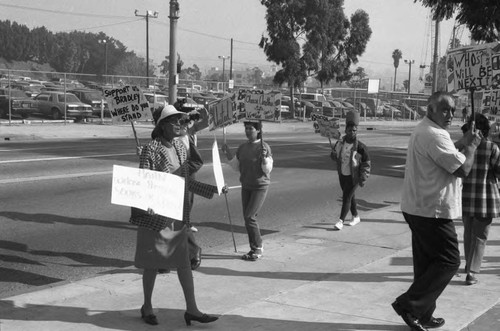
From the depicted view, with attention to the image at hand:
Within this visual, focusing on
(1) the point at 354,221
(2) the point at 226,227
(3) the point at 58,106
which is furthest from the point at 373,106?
(2) the point at 226,227

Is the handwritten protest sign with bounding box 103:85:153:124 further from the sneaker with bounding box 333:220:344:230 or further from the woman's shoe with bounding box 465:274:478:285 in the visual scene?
the woman's shoe with bounding box 465:274:478:285

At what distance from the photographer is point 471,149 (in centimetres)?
513

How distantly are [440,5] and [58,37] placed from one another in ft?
402

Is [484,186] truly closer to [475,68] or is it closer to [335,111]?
[475,68]

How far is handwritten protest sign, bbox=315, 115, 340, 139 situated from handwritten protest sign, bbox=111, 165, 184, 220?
5.50m

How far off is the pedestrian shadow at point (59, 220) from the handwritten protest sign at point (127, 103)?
1631 millimetres

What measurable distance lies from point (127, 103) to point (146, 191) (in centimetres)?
371

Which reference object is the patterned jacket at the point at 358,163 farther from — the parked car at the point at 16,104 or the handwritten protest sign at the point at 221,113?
the parked car at the point at 16,104

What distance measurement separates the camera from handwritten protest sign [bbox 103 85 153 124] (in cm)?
862

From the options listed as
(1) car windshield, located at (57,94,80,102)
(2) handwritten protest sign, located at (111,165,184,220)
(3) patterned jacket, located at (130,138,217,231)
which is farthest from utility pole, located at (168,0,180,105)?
(2) handwritten protest sign, located at (111,165,184,220)

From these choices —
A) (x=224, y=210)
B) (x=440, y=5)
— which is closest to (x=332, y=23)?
(x=440, y=5)

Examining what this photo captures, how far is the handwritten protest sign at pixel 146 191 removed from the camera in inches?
203

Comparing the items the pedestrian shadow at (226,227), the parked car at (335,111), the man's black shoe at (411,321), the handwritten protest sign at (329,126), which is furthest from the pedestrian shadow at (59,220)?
the parked car at (335,111)

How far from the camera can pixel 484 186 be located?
6.65 m
